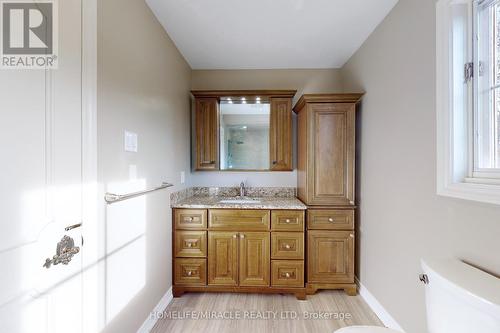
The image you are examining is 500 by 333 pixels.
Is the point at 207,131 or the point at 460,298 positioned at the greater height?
the point at 207,131

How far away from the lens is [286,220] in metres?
2.15

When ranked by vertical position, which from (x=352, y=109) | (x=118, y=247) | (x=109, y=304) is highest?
(x=352, y=109)

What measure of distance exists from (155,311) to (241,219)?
1.01 m

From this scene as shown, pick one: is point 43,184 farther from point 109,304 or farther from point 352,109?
point 352,109

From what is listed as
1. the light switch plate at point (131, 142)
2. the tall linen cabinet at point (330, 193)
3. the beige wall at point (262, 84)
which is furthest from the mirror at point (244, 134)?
the light switch plate at point (131, 142)

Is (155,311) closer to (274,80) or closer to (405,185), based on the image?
(405,185)

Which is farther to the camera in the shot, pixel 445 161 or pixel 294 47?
pixel 294 47

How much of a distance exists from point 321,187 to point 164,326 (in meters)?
1.78

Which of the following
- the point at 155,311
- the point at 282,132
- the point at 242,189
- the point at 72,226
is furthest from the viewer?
the point at 242,189

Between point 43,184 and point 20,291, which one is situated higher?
point 43,184

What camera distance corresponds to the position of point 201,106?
2.61 m

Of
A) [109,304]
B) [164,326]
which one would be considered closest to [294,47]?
[109,304]

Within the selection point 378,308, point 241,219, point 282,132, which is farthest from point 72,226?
point 378,308

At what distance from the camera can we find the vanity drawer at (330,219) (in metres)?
2.18
